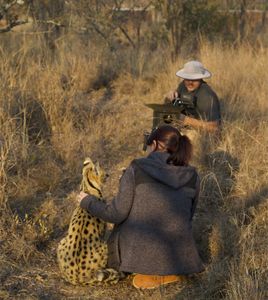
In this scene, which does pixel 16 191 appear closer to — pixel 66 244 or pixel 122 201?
pixel 66 244

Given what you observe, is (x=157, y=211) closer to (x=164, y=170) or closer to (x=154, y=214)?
(x=154, y=214)

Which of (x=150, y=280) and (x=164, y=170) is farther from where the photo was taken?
(x=150, y=280)

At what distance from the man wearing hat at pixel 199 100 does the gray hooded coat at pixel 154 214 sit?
1.98 meters

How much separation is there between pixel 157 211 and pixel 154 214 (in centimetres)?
3

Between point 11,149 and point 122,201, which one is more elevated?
point 122,201

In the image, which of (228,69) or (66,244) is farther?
(228,69)

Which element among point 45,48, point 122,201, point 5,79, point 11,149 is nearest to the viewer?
point 122,201

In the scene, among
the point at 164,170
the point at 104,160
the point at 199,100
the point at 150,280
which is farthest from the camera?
the point at 104,160

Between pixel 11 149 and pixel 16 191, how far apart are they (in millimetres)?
433

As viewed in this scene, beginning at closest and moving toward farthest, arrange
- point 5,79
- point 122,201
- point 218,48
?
1. point 122,201
2. point 5,79
3. point 218,48

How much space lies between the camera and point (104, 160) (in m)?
5.70

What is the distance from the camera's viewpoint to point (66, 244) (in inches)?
140

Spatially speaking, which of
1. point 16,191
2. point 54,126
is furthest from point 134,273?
point 54,126

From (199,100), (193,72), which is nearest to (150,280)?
(199,100)
